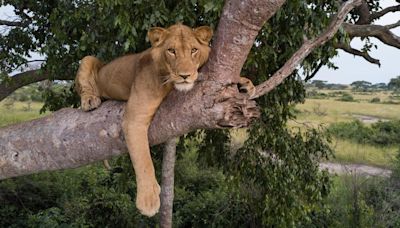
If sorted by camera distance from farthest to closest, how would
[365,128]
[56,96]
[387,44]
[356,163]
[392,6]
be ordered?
[365,128] < [356,163] < [392,6] < [387,44] < [56,96]

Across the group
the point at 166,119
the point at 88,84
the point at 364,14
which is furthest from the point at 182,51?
the point at 364,14

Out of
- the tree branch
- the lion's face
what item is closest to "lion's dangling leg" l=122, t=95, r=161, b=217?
the lion's face

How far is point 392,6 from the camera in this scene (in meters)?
6.52

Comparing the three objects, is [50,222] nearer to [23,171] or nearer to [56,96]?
[56,96]

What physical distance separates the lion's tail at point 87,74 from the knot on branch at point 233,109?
1137mm

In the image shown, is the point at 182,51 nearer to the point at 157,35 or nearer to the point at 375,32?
the point at 157,35

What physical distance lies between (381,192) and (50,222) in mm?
5830

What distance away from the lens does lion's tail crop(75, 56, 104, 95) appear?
10.1 ft

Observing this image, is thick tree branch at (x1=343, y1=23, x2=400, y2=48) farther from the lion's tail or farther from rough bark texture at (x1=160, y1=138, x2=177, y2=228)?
the lion's tail

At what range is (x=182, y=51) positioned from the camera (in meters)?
2.31

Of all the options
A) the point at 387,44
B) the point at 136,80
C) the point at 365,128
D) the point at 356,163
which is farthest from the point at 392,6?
the point at 365,128

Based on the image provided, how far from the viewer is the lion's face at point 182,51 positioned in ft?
7.31

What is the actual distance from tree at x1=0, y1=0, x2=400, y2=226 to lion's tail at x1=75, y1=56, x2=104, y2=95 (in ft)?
1.09

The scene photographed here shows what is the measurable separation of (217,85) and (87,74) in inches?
48.9
